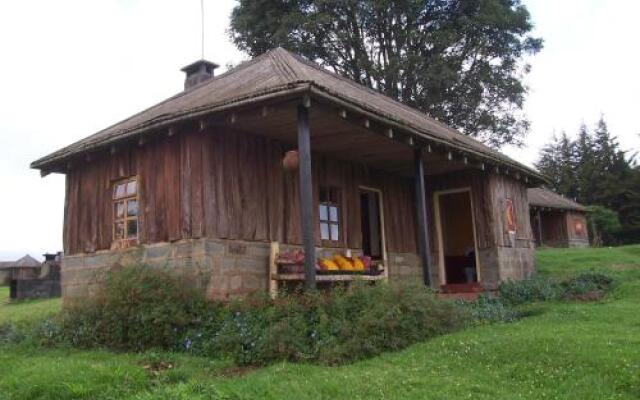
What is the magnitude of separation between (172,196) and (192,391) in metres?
5.19

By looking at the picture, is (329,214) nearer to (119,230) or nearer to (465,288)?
(465,288)

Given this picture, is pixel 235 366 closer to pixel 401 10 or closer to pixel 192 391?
A: pixel 192 391

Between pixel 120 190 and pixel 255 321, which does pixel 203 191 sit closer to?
pixel 120 190

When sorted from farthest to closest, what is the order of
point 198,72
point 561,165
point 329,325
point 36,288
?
1. point 561,165
2. point 36,288
3. point 198,72
4. point 329,325

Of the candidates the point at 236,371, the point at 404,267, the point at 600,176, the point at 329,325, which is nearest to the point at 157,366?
the point at 236,371

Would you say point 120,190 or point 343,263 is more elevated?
point 120,190

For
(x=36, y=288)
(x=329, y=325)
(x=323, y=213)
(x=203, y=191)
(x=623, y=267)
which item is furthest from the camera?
(x=36, y=288)

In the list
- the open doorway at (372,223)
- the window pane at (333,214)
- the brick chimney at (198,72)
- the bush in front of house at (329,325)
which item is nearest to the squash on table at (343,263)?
the window pane at (333,214)

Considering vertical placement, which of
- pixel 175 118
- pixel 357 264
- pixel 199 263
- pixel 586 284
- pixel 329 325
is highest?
pixel 175 118

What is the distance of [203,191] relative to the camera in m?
9.76

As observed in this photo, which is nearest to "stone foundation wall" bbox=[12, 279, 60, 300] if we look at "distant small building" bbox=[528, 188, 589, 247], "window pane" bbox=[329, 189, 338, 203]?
"window pane" bbox=[329, 189, 338, 203]

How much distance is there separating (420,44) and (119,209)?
1670 cm

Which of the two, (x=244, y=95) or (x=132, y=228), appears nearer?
(x=244, y=95)

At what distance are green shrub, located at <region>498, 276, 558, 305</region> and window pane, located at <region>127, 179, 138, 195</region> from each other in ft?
25.2
